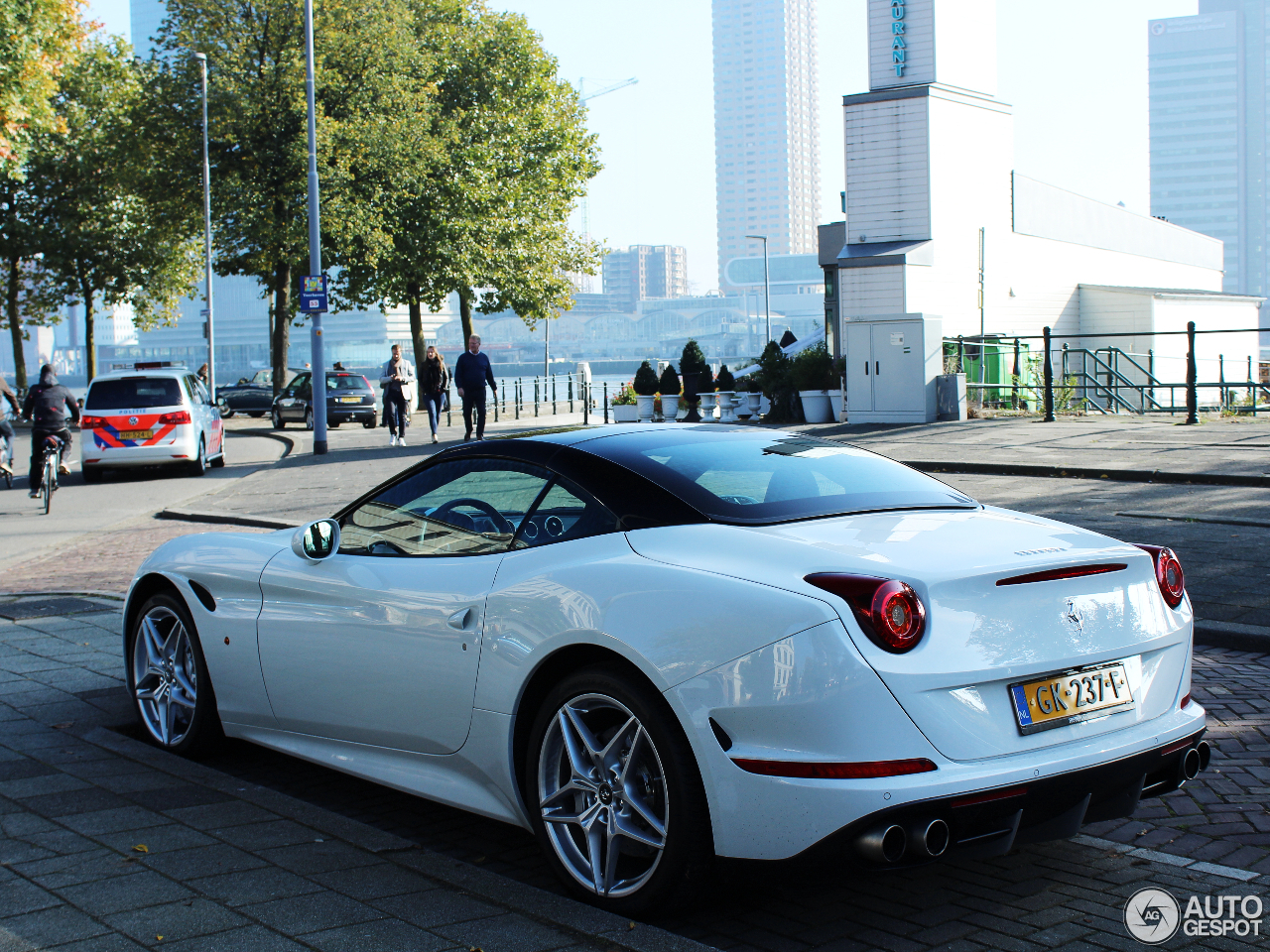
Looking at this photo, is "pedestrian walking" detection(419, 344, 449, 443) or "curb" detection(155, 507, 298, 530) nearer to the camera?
"curb" detection(155, 507, 298, 530)

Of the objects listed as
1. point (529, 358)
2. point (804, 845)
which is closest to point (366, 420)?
point (804, 845)

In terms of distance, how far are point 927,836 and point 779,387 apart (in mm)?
23027

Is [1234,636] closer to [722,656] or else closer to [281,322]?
[722,656]

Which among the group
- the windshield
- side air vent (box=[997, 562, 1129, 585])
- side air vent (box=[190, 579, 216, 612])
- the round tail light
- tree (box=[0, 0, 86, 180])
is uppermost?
tree (box=[0, 0, 86, 180])

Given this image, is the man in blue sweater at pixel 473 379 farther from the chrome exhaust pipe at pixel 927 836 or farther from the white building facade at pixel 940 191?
the chrome exhaust pipe at pixel 927 836

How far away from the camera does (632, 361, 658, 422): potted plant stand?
31.3 metres

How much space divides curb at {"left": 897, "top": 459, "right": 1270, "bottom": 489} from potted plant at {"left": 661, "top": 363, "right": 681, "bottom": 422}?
15.3 metres

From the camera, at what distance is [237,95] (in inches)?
1382

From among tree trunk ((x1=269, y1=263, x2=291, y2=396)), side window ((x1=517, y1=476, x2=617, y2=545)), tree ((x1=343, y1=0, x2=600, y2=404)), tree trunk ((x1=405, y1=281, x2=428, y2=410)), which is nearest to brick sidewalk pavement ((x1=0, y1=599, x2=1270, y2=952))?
side window ((x1=517, y1=476, x2=617, y2=545))

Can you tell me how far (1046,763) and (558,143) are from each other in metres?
45.6

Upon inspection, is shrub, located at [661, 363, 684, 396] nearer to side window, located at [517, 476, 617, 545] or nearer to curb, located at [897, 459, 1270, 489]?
curb, located at [897, 459, 1270, 489]

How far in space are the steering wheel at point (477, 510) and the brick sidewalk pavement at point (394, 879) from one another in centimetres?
102

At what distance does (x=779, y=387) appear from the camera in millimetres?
25578

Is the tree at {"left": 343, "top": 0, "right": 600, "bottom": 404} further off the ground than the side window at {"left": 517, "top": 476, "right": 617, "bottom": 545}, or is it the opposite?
the tree at {"left": 343, "top": 0, "right": 600, "bottom": 404}
